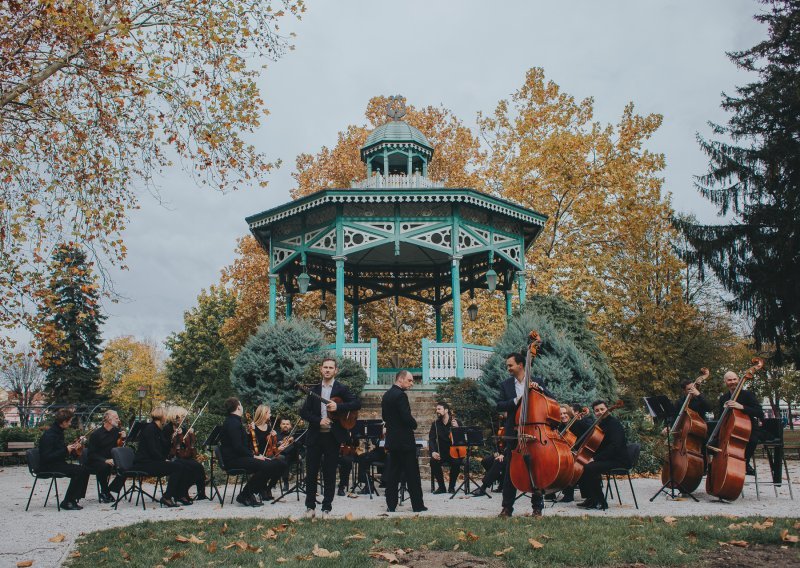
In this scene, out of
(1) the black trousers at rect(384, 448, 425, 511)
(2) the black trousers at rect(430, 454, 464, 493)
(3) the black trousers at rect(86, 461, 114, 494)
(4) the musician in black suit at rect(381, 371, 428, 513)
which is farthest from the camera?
(2) the black trousers at rect(430, 454, 464, 493)

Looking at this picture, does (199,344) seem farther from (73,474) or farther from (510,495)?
(510,495)

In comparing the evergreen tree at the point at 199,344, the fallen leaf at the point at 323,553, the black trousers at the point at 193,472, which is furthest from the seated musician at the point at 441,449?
the evergreen tree at the point at 199,344

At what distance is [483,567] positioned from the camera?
536 cm

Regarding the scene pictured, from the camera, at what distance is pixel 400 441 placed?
28.8ft

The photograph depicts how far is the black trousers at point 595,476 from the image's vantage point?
30.9ft

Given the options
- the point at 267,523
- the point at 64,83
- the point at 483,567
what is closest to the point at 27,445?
the point at 64,83

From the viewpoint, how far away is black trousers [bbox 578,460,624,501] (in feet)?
30.9

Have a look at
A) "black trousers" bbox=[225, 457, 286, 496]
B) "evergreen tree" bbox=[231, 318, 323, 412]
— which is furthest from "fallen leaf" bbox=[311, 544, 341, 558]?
"evergreen tree" bbox=[231, 318, 323, 412]

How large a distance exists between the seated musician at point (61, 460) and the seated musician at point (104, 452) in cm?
27

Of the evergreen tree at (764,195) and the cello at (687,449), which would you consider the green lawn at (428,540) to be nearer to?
the cello at (687,449)

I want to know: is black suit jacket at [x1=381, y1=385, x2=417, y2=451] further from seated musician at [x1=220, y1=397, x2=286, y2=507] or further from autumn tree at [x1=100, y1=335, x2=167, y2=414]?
autumn tree at [x1=100, y1=335, x2=167, y2=414]

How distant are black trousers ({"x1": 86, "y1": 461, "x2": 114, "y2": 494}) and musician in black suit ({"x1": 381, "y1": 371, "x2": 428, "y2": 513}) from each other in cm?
485

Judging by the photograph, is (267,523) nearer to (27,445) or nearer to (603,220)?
(27,445)

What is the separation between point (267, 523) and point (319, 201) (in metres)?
10.5
